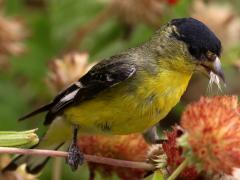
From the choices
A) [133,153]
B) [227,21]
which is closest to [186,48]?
[133,153]

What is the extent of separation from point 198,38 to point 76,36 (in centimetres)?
184

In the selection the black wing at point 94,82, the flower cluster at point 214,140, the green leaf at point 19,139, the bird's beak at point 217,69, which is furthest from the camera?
the black wing at point 94,82

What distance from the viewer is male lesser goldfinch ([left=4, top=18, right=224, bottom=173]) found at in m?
3.26

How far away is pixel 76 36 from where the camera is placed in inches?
194

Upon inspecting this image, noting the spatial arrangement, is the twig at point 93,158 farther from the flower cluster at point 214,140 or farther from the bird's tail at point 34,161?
the bird's tail at point 34,161

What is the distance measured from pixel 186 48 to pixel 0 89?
193cm

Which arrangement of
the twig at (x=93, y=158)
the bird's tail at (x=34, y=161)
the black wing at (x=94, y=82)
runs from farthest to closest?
the bird's tail at (x=34, y=161), the black wing at (x=94, y=82), the twig at (x=93, y=158)

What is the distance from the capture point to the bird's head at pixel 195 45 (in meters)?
3.18

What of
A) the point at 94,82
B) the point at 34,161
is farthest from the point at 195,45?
the point at 34,161

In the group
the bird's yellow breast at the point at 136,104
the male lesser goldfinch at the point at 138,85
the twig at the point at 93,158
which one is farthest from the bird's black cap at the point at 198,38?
the twig at the point at 93,158

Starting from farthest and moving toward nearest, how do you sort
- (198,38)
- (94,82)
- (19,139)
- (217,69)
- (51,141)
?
(51,141)
(94,82)
(198,38)
(217,69)
(19,139)

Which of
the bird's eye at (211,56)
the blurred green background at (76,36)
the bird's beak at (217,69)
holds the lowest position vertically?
the bird's beak at (217,69)

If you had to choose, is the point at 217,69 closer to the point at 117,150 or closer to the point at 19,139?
the point at 117,150

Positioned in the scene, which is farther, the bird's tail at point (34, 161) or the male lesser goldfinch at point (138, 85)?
the bird's tail at point (34, 161)
